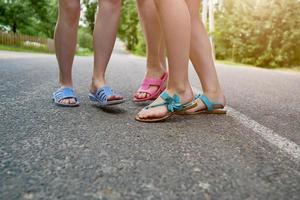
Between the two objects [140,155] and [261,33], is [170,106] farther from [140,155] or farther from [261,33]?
[261,33]

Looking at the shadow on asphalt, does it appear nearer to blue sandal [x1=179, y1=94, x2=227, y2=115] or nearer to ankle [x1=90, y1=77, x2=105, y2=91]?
ankle [x1=90, y1=77, x2=105, y2=91]

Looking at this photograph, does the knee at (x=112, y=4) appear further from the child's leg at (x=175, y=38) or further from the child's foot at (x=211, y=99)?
the child's foot at (x=211, y=99)

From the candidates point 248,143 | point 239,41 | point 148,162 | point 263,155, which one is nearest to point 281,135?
point 248,143

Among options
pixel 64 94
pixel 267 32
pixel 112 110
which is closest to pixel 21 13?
pixel 267 32

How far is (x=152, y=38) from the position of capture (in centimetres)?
329

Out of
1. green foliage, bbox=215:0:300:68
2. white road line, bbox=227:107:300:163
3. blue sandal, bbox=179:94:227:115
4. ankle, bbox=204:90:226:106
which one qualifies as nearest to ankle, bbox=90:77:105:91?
blue sandal, bbox=179:94:227:115

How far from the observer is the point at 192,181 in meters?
1.52

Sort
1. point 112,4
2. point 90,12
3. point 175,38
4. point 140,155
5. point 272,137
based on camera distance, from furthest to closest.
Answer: point 90,12, point 112,4, point 175,38, point 272,137, point 140,155

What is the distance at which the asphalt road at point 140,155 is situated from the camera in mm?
1425

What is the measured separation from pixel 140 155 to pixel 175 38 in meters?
0.97

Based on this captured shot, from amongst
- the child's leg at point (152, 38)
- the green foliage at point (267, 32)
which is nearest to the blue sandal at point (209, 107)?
the child's leg at point (152, 38)

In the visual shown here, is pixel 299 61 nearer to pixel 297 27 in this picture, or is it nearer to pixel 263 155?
pixel 297 27

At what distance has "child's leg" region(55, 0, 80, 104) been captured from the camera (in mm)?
2914

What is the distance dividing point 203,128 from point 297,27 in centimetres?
1581
